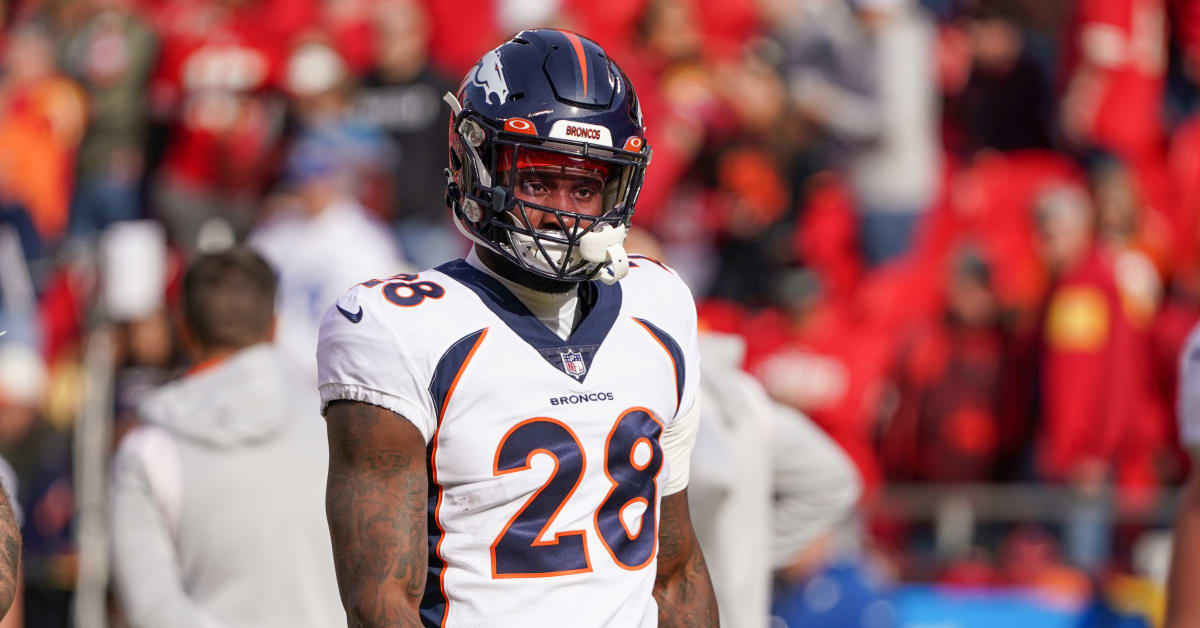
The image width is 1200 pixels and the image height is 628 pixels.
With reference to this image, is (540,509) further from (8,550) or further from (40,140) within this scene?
(40,140)

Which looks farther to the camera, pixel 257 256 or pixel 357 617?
pixel 257 256

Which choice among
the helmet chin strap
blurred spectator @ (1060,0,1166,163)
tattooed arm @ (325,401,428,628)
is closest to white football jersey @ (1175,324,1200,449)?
the helmet chin strap

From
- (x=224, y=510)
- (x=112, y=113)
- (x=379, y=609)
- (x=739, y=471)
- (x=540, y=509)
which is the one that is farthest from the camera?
(x=112, y=113)

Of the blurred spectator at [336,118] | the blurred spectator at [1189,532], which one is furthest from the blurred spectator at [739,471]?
the blurred spectator at [336,118]

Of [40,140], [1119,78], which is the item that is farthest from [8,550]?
[40,140]

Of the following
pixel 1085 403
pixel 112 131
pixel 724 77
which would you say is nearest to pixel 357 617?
pixel 1085 403

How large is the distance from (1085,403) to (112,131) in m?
6.42

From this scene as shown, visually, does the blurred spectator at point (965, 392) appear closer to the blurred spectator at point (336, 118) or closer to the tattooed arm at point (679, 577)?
the blurred spectator at point (336, 118)

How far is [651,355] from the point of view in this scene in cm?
308

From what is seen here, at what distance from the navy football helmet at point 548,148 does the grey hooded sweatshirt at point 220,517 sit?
1477 mm

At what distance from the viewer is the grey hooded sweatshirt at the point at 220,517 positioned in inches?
169

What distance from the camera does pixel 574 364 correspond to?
2984 millimetres

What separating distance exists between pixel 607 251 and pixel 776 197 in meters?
6.19

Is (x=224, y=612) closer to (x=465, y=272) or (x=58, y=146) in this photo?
(x=465, y=272)
